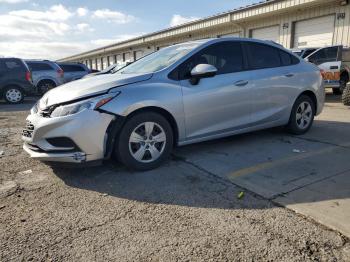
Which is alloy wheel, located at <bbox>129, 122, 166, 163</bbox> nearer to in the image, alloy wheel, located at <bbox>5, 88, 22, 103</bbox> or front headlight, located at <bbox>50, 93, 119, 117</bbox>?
front headlight, located at <bbox>50, 93, 119, 117</bbox>

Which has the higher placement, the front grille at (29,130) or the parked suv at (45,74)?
the parked suv at (45,74)

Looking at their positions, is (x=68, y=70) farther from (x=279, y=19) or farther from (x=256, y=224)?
(x=256, y=224)

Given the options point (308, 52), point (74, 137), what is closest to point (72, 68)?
point (308, 52)

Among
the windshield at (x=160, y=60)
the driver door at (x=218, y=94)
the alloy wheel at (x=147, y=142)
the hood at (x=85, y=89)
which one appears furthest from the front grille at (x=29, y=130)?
the driver door at (x=218, y=94)

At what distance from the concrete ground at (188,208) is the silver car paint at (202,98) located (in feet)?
1.42

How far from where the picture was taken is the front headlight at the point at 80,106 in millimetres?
3727

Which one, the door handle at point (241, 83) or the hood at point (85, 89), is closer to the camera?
the hood at point (85, 89)

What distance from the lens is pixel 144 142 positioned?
13.4 feet

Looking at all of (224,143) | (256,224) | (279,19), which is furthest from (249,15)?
(256,224)

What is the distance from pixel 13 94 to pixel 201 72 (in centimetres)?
1070

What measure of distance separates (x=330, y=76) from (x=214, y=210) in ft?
34.0

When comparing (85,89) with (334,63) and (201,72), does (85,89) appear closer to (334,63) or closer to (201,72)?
(201,72)

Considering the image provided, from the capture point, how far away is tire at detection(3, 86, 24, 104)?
1264cm

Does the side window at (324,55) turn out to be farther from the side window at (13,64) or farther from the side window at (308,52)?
the side window at (13,64)
